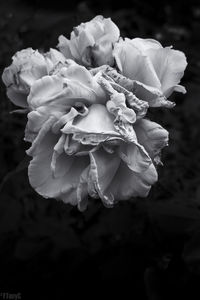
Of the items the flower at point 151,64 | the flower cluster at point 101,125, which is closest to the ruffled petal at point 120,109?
the flower cluster at point 101,125

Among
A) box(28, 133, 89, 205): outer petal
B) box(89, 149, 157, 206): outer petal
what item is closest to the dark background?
box(28, 133, 89, 205): outer petal

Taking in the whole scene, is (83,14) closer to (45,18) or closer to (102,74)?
(45,18)

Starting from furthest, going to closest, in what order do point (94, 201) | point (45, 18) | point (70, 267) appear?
point (94, 201) < point (45, 18) < point (70, 267)

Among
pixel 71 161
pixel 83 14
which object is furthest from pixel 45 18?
pixel 71 161

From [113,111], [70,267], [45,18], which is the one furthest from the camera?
[45,18]

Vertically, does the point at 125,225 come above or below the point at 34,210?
above

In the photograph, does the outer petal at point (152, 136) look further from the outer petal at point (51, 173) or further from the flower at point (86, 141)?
the outer petal at point (51, 173)

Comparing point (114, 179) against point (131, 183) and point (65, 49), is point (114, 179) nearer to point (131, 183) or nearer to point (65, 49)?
point (131, 183)

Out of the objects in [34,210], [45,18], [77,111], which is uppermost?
[77,111]
